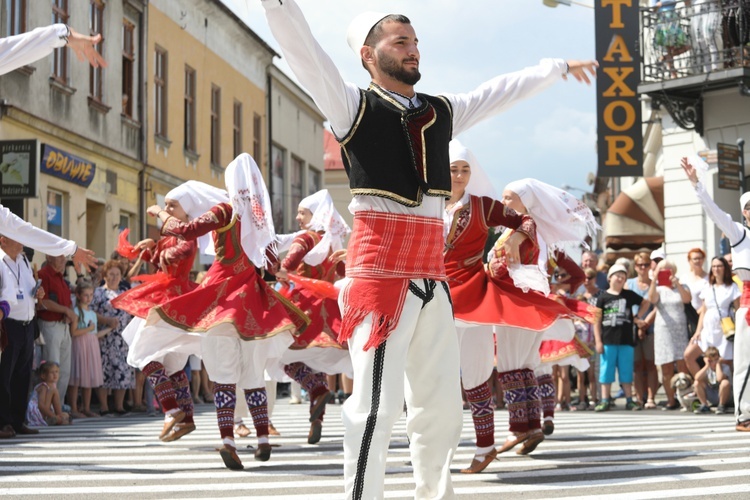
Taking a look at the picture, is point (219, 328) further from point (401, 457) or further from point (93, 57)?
point (93, 57)

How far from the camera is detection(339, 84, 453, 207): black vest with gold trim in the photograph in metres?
5.34

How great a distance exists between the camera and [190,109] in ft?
109

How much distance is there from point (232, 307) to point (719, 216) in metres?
4.24

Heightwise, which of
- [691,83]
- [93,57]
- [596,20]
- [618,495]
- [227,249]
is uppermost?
[596,20]

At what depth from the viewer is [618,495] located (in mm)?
6695

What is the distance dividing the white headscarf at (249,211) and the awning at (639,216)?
1884 centimetres

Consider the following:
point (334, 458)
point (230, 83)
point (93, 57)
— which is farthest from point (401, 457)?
point (230, 83)

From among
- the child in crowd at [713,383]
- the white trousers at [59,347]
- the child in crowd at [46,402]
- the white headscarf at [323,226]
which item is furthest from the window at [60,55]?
the child in crowd at [713,383]

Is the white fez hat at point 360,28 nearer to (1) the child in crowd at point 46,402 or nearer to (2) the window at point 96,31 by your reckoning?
(1) the child in crowd at point 46,402

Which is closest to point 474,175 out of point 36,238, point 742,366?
point 36,238

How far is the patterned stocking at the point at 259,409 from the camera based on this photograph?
8969 millimetres

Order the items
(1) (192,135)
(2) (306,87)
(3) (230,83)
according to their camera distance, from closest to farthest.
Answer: (2) (306,87)
(1) (192,135)
(3) (230,83)

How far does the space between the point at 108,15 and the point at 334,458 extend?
62.5 ft

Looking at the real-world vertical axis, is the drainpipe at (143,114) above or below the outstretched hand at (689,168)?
above
